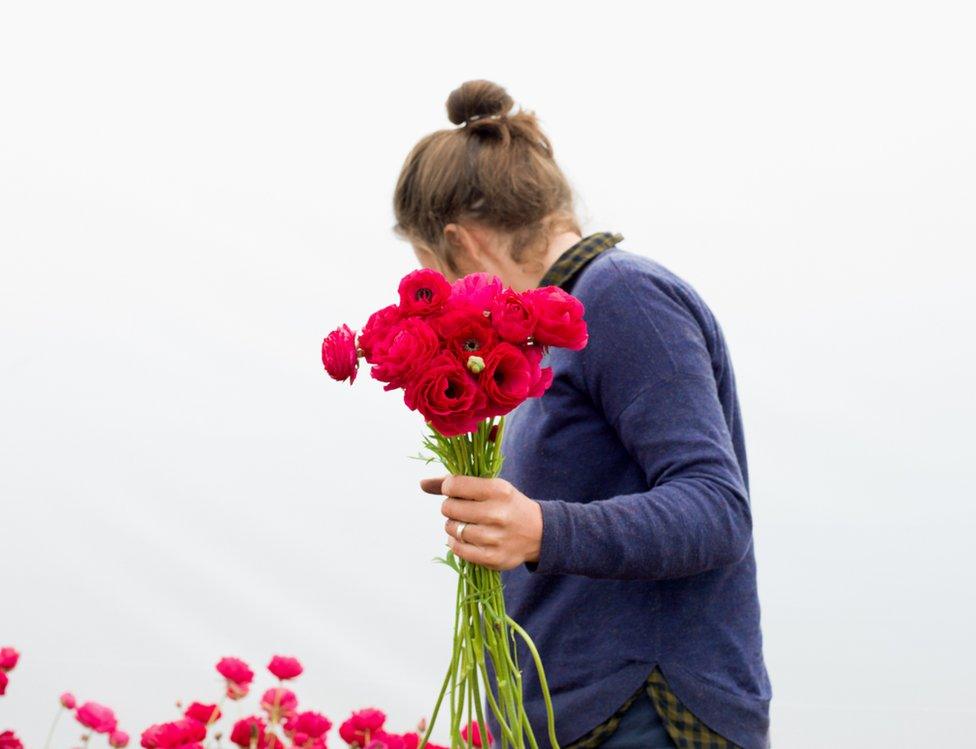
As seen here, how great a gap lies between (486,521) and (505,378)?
101 mm

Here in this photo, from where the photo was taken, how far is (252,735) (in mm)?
1152

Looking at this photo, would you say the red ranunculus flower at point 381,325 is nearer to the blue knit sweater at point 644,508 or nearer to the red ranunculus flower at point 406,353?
the red ranunculus flower at point 406,353

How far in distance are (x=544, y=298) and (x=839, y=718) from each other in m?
2.29

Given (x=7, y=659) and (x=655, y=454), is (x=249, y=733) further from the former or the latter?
(x=655, y=454)

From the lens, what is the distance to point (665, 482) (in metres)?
0.90

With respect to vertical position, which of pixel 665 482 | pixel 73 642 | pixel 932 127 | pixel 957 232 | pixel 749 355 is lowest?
pixel 73 642

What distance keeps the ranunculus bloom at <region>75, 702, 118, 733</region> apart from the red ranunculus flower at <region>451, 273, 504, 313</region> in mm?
859

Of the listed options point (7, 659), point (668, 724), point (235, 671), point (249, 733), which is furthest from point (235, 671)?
point (668, 724)

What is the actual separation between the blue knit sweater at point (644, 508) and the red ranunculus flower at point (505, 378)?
0.16m

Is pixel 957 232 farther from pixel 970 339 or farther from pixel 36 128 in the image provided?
pixel 36 128

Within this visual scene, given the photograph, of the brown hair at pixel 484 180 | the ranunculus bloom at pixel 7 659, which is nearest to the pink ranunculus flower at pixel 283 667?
the ranunculus bloom at pixel 7 659

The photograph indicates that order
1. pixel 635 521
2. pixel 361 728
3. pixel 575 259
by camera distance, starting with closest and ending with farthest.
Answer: pixel 635 521 < pixel 575 259 < pixel 361 728

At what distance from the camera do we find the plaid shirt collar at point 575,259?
1056 mm

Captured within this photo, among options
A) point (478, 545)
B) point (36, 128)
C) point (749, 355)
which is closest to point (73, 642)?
point (36, 128)
